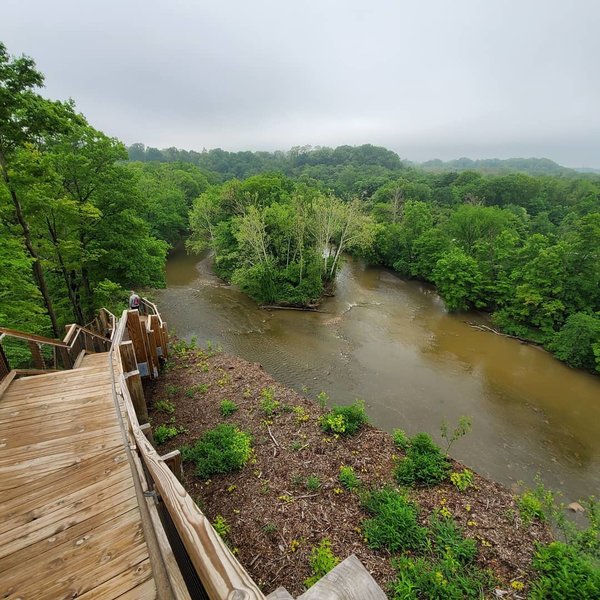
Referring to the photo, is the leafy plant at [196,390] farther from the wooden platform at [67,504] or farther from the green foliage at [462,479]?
the green foliage at [462,479]

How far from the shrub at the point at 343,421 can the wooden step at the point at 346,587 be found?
21.3ft

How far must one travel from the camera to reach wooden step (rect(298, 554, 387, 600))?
82 centimetres

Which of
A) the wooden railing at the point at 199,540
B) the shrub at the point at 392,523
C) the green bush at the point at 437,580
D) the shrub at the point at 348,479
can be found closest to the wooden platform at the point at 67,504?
the wooden railing at the point at 199,540

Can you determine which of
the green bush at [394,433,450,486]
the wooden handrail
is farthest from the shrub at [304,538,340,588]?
the wooden handrail

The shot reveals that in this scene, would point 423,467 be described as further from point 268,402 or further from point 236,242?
point 236,242

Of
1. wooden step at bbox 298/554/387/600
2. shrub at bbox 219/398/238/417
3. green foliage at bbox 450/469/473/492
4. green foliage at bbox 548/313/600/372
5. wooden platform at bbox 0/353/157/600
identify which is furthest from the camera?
green foliage at bbox 548/313/600/372

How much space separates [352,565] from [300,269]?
59.8 feet

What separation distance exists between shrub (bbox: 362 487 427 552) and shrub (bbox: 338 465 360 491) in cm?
29

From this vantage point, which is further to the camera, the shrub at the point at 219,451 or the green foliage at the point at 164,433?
the green foliage at the point at 164,433

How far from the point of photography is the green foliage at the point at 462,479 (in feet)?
19.1

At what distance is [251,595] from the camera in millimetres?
798

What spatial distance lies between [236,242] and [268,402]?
52.3 feet

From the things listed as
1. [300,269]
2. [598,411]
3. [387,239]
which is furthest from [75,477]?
[387,239]

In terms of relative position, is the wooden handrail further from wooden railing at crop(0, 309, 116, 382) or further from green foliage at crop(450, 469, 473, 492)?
green foliage at crop(450, 469, 473, 492)
